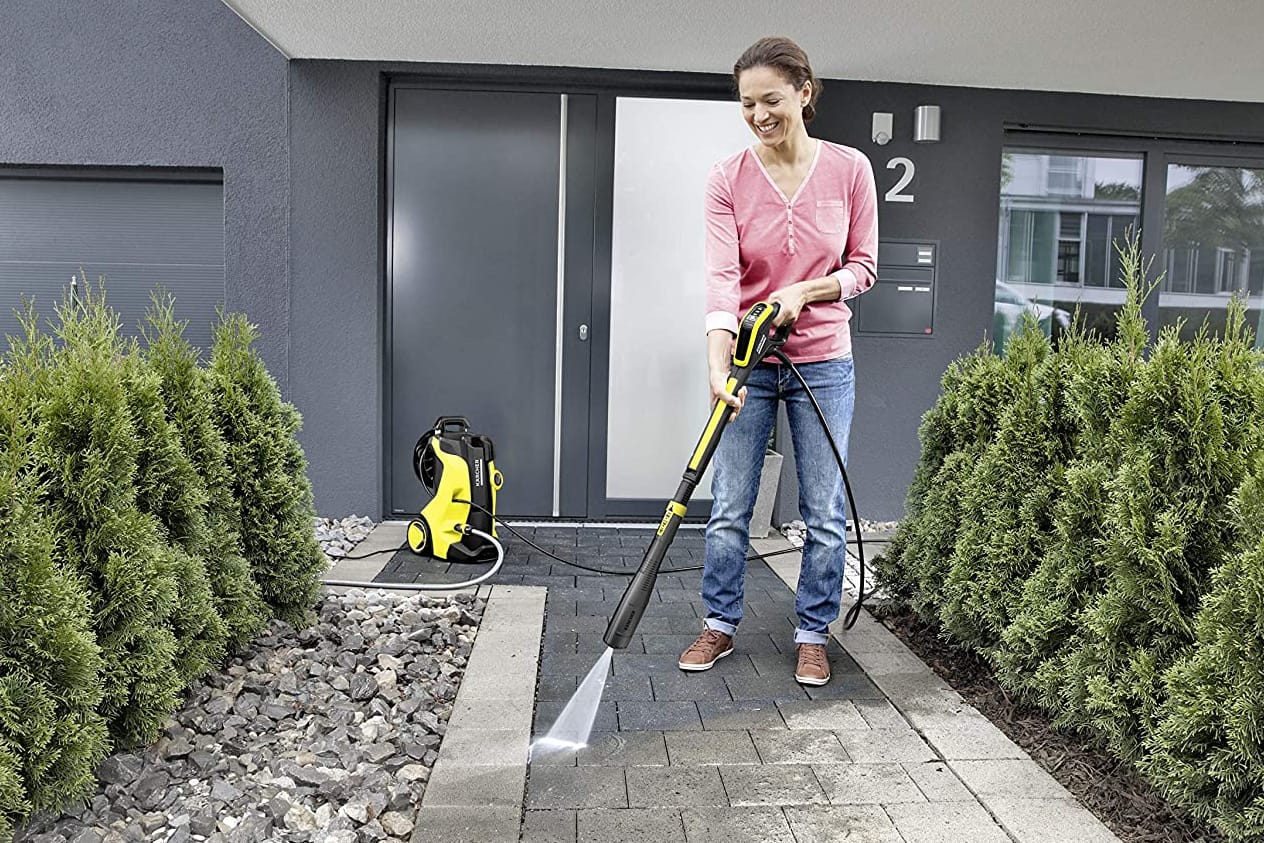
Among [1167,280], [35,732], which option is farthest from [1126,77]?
[35,732]

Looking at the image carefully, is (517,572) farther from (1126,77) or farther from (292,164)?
(1126,77)

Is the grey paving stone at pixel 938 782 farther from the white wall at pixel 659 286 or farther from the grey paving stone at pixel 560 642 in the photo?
the white wall at pixel 659 286

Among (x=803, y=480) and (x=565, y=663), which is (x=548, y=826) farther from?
(x=803, y=480)

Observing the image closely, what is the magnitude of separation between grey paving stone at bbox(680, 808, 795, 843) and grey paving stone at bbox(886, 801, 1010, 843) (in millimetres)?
235

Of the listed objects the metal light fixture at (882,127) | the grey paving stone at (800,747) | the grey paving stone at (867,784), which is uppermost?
the metal light fixture at (882,127)

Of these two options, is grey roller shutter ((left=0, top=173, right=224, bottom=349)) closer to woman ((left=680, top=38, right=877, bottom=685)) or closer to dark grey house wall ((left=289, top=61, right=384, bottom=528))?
dark grey house wall ((left=289, top=61, right=384, bottom=528))

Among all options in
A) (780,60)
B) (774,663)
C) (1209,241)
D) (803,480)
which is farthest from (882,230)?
(774,663)

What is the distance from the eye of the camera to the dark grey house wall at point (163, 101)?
502cm

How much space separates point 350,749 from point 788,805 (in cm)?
100

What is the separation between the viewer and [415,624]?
325cm

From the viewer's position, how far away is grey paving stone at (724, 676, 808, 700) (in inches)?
107

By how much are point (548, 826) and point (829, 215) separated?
1.69 meters

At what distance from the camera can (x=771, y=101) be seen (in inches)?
101

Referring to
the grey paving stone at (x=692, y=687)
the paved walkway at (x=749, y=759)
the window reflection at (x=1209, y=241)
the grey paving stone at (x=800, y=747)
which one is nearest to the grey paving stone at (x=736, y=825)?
the paved walkway at (x=749, y=759)
